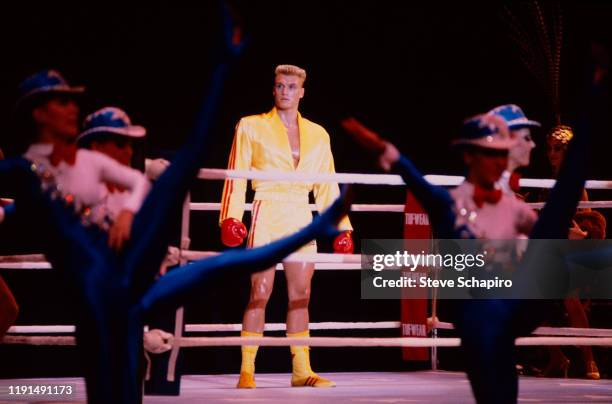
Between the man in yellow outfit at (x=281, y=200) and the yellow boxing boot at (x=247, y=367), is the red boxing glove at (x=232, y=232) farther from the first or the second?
the yellow boxing boot at (x=247, y=367)

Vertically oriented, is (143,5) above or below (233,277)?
above

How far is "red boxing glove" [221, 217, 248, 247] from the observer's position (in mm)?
4168

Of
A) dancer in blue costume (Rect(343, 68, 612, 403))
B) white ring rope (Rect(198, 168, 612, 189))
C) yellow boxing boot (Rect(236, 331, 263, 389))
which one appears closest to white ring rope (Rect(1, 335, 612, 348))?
yellow boxing boot (Rect(236, 331, 263, 389))

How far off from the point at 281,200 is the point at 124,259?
2.13 meters

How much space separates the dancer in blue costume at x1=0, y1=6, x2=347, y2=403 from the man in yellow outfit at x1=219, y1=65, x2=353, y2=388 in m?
1.93

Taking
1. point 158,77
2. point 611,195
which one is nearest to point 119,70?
point 158,77

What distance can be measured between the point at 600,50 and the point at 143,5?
3281 mm

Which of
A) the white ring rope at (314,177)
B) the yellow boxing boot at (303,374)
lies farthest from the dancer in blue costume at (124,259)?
the yellow boxing boot at (303,374)

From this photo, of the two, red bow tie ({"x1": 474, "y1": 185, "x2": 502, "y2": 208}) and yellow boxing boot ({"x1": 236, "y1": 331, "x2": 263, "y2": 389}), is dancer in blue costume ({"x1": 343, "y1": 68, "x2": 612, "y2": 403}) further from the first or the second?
yellow boxing boot ({"x1": 236, "y1": 331, "x2": 263, "y2": 389})

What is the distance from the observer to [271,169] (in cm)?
430

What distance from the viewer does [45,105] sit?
7.36 feet

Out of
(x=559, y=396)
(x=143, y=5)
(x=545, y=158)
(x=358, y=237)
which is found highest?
(x=143, y=5)

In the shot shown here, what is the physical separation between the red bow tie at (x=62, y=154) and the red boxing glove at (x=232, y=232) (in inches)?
76.2

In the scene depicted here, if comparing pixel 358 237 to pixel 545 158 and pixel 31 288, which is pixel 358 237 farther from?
pixel 31 288
